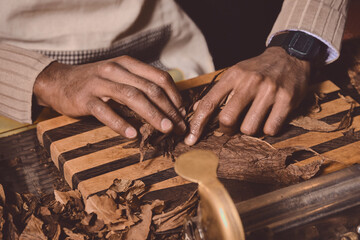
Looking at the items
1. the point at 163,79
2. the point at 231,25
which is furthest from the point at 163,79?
the point at 231,25

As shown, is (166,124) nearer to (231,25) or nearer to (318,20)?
(318,20)

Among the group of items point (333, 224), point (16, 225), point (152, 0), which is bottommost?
point (16, 225)

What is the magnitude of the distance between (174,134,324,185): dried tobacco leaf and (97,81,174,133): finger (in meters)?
0.10

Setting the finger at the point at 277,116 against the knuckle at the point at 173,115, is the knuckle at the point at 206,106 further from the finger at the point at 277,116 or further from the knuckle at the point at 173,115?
the finger at the point at 277,116

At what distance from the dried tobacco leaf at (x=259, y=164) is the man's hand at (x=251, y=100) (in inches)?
2.2

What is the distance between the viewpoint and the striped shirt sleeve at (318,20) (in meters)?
1.37

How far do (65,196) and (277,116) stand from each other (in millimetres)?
676

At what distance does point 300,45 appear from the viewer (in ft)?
4.45

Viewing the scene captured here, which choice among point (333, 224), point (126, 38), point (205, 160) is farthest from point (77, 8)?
point (333, 224)

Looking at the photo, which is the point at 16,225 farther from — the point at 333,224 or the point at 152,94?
the point at 333,224

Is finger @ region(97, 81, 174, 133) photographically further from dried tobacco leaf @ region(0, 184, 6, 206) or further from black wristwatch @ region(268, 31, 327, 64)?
black wristwatch @ region(268, 31, 327, 64)

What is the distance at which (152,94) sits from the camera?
117 cm

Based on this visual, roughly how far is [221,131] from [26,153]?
0.64 metres

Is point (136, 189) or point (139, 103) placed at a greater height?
point (139, 103)
